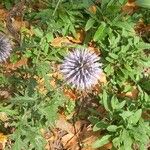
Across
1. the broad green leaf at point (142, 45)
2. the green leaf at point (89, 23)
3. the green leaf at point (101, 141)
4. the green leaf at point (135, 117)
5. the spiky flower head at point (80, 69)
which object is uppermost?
the spiky flower head at point (80, 69)

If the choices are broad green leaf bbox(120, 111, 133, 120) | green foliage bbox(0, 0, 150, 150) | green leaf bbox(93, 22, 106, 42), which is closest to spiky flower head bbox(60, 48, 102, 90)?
green foliage bbox(0, 0, 150, 150)

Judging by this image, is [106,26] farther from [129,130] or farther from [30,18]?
[129,130]

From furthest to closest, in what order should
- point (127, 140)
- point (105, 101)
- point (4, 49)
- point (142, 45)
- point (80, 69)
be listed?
1. point (142, 45)
2. point (105, 101)
3. point (127, 140)
4. point (4, 49)
5. point (80, 69)

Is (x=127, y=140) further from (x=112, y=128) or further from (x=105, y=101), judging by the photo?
(x=105, y=101)

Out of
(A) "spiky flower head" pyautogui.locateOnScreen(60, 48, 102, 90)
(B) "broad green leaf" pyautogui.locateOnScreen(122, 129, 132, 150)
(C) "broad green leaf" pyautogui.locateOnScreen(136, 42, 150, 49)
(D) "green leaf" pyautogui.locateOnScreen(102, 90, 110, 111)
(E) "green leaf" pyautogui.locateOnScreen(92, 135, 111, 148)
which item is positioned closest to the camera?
(A) "spiky flower head" pyautogui.locateOnScreen(60, 48, 102, 90)

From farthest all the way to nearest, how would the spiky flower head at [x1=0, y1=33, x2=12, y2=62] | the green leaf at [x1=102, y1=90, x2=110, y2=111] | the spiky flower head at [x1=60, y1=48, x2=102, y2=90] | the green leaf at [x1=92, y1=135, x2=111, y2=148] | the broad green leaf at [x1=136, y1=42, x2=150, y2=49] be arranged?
1. the broad green leaf at [x1=136, y1=42, x2=150, y2=49]
2. the green leaf at [x1=102, y1=90, x2=110, y2=111]
3. the green leaf at [x1=92, y1=135, x2=111, y2=148]
4. the spiky flower head at [x1=0, y1=33, x2=12, y2=62]
5. the spiky flower head at [x1=60, y1=48, x2=102, y2=90]

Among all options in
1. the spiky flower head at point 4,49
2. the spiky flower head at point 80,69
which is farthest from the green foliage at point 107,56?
the spiky flower head at point 80,69

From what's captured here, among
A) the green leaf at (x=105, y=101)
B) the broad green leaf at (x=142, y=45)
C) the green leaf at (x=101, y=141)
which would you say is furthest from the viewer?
the broad green leaf at (x=142, y=45)

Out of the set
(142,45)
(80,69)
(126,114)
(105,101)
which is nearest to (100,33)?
(142,45)

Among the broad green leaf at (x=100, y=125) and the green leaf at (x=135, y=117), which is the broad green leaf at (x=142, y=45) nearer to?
the green leaf at (x=135, y=117)

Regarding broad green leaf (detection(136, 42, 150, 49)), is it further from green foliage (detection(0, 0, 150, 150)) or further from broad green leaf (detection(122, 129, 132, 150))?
broad green leaf (detection(122, 129, 132, 150))

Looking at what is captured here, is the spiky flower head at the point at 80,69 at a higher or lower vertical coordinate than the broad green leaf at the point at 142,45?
higher

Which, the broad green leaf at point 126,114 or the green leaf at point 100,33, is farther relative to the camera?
the green leaf at point 100,33
